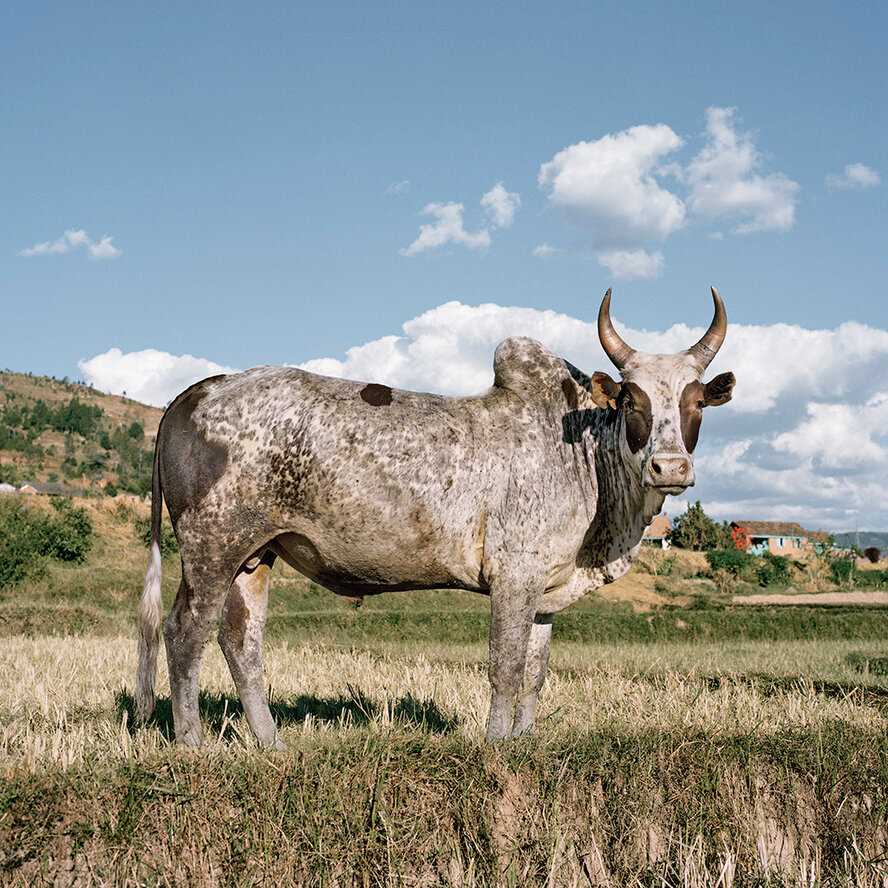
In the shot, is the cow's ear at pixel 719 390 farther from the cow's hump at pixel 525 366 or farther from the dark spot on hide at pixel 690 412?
the cow's hump at pixel 525 366

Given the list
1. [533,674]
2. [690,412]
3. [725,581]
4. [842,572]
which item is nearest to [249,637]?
[533,674]

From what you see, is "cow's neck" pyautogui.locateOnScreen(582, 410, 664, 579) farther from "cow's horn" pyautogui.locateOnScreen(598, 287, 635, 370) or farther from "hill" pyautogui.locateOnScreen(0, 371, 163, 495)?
"hill" pyautogui.locateOnScreen(0, 371, 163, 495)

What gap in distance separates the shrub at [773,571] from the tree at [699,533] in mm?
8795

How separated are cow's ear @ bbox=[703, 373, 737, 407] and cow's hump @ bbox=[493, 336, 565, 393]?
1025mm

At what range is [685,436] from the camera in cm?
608

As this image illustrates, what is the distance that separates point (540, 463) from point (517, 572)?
737 millimetres

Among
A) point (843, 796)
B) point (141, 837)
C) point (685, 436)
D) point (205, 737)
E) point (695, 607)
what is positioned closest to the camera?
point (141, 837)

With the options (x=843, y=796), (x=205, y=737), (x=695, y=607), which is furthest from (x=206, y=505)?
(x=695, y=607)

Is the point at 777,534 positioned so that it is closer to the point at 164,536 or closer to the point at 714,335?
the point at 164,536

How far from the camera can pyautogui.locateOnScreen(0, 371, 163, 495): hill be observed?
7706cm

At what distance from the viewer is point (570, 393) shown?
6.78 metres

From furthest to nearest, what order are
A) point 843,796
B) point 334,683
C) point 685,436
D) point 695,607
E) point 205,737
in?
1. point 695,607
2. point 334,683
3. point 205,737
4. point 685,436
5. point 843,796

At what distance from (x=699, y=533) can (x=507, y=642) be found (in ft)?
178

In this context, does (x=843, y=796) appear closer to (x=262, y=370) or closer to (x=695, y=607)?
(x=262, y=370)
